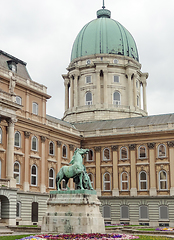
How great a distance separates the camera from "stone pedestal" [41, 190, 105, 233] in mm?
28734

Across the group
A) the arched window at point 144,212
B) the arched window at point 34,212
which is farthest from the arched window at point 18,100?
the arched window at point 144,212

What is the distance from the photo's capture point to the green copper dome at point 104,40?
84875mm

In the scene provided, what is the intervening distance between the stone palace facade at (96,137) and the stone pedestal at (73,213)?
49.6 feet

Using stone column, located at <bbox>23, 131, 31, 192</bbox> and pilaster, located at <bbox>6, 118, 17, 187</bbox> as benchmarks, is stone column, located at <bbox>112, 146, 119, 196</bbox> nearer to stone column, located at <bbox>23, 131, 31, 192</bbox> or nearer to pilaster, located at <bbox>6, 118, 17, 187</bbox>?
stone column, located at <bbox>23, 131, 31, 192</bbox>

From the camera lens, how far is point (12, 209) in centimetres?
4472

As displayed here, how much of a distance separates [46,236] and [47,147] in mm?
32868

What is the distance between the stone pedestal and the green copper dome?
5797 cm

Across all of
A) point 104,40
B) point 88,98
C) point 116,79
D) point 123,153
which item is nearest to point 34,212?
point 123,153

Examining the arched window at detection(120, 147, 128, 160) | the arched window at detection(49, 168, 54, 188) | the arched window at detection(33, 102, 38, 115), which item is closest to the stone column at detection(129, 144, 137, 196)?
the arched window at detection(120, 147, 128, 160)

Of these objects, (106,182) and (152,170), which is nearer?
(152,170)

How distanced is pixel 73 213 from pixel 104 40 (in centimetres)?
6041

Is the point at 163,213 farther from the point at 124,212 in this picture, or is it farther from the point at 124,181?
the point at 124,181

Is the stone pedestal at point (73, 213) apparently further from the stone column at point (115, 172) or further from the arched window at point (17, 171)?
the stone column at point (115, 172)

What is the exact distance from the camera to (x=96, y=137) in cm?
6669
